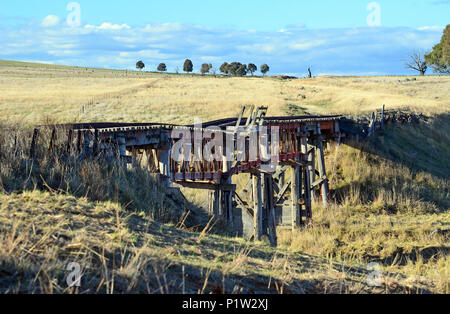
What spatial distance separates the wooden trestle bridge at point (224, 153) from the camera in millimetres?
12251

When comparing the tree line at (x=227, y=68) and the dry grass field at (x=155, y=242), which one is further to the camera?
the tree line at (x=227, y=68)

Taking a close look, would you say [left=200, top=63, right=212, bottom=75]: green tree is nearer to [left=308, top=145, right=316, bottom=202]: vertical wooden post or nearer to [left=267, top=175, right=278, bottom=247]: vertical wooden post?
[left=308, top=145, right=316, bottom=202]: vertical wooden post

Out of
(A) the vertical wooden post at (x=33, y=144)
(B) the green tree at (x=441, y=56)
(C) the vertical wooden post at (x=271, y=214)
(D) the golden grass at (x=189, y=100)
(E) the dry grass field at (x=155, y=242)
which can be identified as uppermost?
(B) the green tree at (x=441, y=56)

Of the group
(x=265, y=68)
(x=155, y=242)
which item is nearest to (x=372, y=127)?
(x=155, y=242)

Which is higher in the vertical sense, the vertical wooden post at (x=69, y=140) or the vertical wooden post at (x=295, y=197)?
the vertical wooden post at (x=69, y=140)

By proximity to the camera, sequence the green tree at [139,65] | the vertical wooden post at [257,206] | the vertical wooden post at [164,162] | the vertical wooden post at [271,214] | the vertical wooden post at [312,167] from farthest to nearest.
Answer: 1. the green tree at [139,65]
2. the vertical wooden post at [312,167]
3. the vertical wooden post at [271,214]
4. the vertical wooden post at [257,206]
5. the vertical wooden post at [164,162]

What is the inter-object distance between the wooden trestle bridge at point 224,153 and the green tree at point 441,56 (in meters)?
71.1

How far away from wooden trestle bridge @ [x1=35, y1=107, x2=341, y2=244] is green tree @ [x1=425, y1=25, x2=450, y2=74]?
71093mm

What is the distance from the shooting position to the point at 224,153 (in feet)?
55.1

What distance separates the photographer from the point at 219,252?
731cm

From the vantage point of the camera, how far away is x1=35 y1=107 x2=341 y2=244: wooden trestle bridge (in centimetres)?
1225

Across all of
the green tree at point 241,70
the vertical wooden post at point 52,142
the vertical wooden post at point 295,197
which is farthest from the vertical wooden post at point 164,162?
the green tree at point 241,70

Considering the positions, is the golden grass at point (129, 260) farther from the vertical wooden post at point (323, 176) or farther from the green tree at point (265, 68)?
the green tree at point (265, 68)

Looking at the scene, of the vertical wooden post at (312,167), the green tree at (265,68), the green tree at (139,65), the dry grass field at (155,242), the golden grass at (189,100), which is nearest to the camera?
the dry grass field at (155,242)
